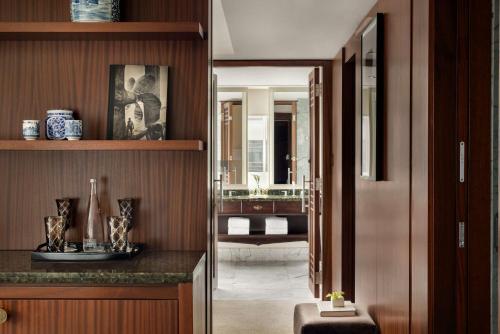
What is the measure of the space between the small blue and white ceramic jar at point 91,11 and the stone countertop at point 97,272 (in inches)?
37.7

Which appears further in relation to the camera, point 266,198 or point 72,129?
point 266,198

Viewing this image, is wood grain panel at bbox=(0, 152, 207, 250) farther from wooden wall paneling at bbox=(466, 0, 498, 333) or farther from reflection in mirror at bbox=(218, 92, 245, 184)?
reflection in mirror at bbox=(218, 92, 245, 184)

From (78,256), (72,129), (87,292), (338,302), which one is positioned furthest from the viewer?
(338,302)

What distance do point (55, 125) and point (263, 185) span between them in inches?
216

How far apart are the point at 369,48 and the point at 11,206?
2.09 meters

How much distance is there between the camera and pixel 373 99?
121 inches

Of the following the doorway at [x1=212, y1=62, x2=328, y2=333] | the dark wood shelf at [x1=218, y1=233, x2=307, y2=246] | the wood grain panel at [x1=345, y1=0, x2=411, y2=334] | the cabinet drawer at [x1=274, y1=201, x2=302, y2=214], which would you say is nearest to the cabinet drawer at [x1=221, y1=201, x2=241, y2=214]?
the doorway at [x1=212, y1=62, x2=328, y2=333]

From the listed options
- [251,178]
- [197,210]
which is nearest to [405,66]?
[197,210]

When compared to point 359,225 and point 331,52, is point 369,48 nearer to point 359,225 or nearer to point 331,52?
point 359,225

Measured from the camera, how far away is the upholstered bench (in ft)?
10.3

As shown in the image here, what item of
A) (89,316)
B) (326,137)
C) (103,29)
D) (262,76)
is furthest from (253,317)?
(103,29)

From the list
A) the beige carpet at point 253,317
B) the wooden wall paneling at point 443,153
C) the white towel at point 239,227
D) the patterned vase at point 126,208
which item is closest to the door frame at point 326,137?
the beige carpet at point 253,317

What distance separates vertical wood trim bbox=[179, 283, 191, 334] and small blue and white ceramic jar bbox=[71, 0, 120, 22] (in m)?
1.10

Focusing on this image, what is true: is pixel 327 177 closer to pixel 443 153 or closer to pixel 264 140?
pixel 264 140
